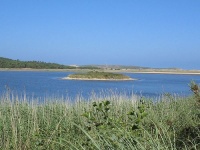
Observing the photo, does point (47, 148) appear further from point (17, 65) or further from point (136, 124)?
point (17, 65)

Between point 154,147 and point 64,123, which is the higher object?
point 154,147

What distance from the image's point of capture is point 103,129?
12.2 feet

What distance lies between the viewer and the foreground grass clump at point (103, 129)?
3.33 m

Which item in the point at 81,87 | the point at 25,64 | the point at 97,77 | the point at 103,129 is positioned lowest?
the point at 97,77

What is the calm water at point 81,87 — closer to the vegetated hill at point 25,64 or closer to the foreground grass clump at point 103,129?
the foreground grass clump at point 103,129

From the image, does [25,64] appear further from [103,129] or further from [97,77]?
[103,129]

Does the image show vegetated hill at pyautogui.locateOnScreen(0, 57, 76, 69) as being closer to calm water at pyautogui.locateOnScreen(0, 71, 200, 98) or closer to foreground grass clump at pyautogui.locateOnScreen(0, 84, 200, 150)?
calm water at pyautogui.locateOnScreen(0, 71, 200, 98)

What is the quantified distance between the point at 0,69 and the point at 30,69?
595 inches

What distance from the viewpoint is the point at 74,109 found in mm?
10484

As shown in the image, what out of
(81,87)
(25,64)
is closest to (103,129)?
(81,87)

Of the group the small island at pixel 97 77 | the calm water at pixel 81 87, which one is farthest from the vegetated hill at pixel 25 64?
the calm water at pixel 81 87

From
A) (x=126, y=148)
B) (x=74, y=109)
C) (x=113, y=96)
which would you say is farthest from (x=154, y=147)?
(x=113, y=96)

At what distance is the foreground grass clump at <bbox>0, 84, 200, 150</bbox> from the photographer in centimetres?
333

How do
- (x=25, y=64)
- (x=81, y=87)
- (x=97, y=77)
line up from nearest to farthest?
(x=81, y=87) → (x=97, y=77) → (x=25, y=64)
